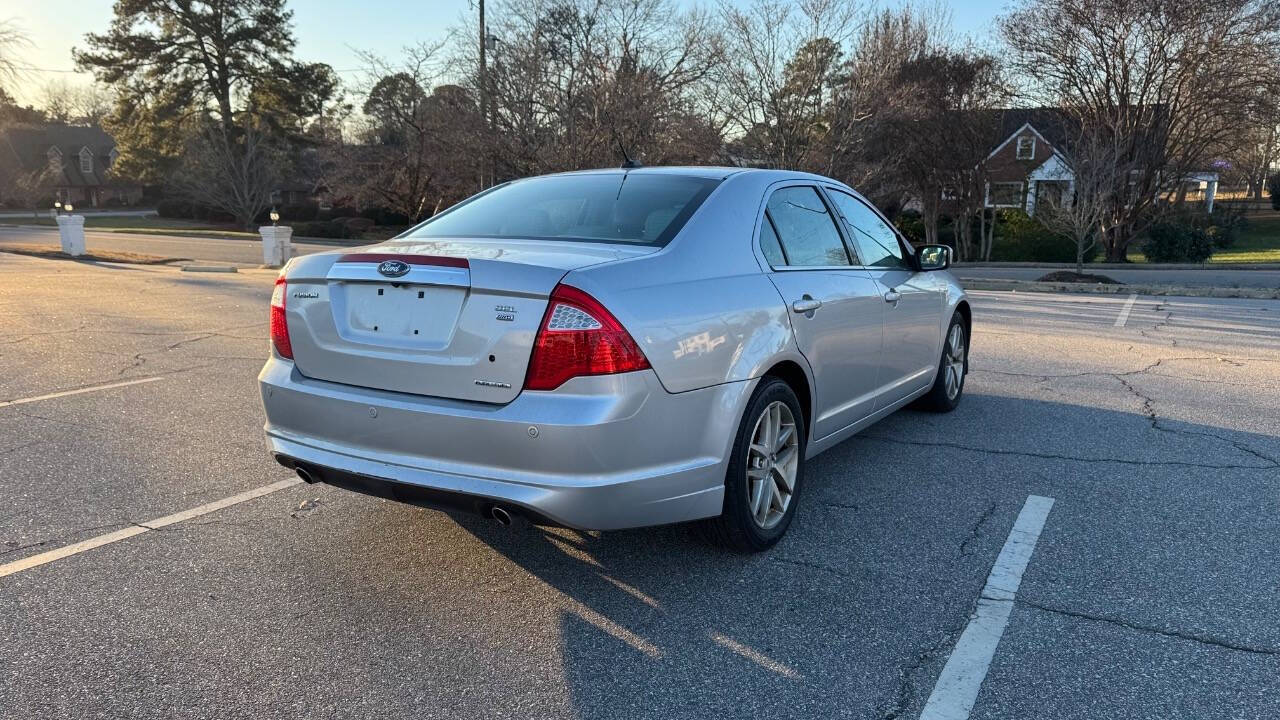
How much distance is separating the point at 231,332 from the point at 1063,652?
346 inches

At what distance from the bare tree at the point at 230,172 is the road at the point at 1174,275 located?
3440cm

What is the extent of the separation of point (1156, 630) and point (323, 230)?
40706mm

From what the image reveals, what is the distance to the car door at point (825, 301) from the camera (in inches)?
154

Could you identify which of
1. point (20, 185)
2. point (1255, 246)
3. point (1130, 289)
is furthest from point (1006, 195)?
point (20, 185)

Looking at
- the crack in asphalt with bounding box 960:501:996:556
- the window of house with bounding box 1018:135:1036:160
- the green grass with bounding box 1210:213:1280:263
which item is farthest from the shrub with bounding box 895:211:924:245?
the crack in asphalt with bounding box 960:501:996:556

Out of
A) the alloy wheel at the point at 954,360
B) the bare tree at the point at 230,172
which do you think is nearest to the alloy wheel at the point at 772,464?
the alloy wheel at the point at 954,360

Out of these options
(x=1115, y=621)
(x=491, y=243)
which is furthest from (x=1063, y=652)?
(x=491, y=243)

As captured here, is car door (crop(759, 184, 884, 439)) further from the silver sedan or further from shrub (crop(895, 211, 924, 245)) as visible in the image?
shrub (crop(895, 211, 924, 245))

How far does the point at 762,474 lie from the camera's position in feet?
Result: 12.0

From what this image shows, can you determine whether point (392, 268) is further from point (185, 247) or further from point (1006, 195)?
point (1006, 195)

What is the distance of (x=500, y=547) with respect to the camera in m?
3.76

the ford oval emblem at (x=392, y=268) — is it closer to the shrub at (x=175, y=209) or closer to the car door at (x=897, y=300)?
the car door at (x=897, y=300)

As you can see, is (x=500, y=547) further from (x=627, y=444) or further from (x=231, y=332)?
(x=231, y=332)

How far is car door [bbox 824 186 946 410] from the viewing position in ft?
15.9
